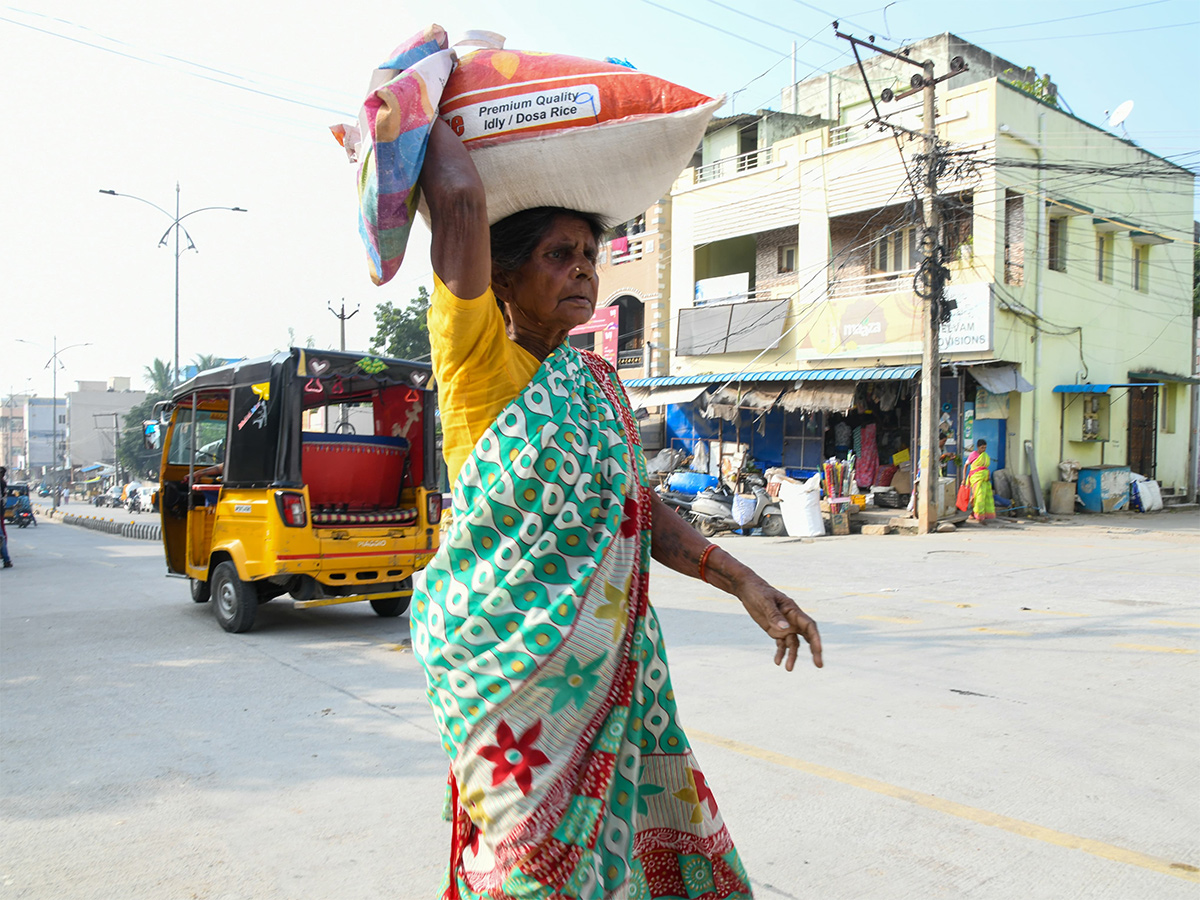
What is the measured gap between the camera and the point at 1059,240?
19328 mm

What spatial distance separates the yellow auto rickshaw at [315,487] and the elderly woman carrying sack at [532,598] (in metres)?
5.66

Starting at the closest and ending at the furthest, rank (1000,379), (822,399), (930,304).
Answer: (930,304) < (1000,379) < (822,399)

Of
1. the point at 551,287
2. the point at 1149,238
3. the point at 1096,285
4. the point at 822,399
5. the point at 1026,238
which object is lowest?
the point at 551,287

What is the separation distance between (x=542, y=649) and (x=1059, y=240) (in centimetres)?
2095

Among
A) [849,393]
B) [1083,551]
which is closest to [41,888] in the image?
[1083,551]

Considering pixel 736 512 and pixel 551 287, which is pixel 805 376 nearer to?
pixel 736 512

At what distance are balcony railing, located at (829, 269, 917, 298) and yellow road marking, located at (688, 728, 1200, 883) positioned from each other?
15.9 m

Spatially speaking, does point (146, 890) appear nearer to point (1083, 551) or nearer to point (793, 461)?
point (1083, 551)

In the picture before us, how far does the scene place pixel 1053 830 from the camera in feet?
9.88

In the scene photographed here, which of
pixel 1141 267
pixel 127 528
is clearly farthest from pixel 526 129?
pixel 1141 267

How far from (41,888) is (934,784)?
2987 millimetres

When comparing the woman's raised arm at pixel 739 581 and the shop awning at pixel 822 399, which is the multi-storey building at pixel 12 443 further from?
the woman's raised arm at pixel 739 581

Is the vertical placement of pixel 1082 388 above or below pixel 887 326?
below

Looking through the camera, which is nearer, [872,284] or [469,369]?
[469,369]
